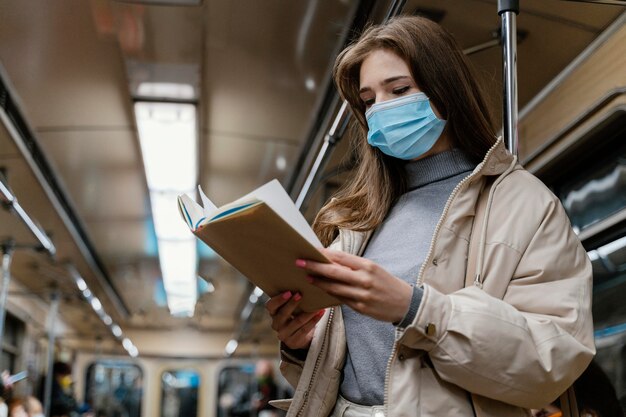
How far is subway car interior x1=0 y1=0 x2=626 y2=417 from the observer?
4.25 metres

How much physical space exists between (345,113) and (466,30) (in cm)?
80

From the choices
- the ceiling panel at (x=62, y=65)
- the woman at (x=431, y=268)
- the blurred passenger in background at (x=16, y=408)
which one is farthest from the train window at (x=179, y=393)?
the woman at (x=431, y=268)

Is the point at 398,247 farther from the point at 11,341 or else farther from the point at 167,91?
the point at 11,341

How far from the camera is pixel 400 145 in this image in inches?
73.7

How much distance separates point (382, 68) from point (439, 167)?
0.84ft

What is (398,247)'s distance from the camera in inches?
70.6

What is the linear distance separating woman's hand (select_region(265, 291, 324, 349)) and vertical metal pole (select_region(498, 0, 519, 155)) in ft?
3.03

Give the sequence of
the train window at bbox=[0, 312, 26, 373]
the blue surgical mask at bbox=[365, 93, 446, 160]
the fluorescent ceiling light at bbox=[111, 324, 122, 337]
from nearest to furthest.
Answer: the blue surgical mask at bbox=[365, 93, 446, 160]
the train window at bbox=[0, 312, 26, 373]
the fluorescent ceiling light at bbox=[111, 324, 122, 337]

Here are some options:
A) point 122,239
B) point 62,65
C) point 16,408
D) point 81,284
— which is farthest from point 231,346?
point 62,65

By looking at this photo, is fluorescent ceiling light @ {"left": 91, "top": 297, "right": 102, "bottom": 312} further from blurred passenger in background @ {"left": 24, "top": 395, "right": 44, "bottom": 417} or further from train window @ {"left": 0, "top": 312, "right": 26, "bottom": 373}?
blurred passenger in background @ {"left": 24, "top": 395, "right": 44, "bottom": 417}

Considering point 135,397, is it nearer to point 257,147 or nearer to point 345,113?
Answer: point 257,147

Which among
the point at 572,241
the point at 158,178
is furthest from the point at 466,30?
the point at 158,178

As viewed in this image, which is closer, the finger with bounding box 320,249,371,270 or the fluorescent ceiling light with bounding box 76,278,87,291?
the finger with bounding box 320,249,371,270

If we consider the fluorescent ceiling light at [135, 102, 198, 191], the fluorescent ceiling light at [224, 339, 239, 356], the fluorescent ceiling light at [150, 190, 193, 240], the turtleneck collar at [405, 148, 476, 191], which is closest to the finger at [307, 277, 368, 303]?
the turtleneck collar at [405, 148, 476, 191]
